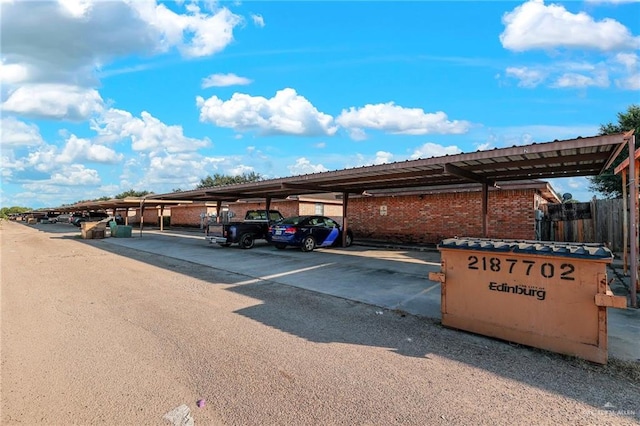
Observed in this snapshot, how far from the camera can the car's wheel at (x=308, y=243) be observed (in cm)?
1513

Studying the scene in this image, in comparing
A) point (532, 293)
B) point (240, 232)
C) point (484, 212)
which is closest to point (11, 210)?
point (240, 232)

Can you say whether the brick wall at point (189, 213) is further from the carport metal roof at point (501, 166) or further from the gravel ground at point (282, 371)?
the gravel ground at point (282, 371)

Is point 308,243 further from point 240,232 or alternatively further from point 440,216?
point 440,216

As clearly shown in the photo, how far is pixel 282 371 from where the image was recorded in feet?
12.7

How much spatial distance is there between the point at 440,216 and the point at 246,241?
28.6 ft

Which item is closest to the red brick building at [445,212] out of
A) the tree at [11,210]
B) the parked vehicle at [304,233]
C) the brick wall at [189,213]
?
the parked vehicle at [304,233]

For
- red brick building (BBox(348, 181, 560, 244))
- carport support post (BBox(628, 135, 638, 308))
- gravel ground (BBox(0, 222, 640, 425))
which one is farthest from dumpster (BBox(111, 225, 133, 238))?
carport support post (BBox(628, 135, 638, 308))

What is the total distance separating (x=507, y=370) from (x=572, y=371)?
2.16ft

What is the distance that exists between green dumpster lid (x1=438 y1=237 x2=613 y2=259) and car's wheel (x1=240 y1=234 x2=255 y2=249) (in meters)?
12.5

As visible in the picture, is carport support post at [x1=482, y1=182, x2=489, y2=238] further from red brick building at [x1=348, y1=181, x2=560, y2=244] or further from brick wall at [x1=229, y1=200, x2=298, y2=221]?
brick wall at [x1=229, y1=200, x2=298, y2=221]

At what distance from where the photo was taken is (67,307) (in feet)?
21.9

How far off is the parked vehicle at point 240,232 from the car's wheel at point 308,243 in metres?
2.74

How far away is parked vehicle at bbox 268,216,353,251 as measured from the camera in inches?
590

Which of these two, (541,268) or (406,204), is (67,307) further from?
(406,204)
